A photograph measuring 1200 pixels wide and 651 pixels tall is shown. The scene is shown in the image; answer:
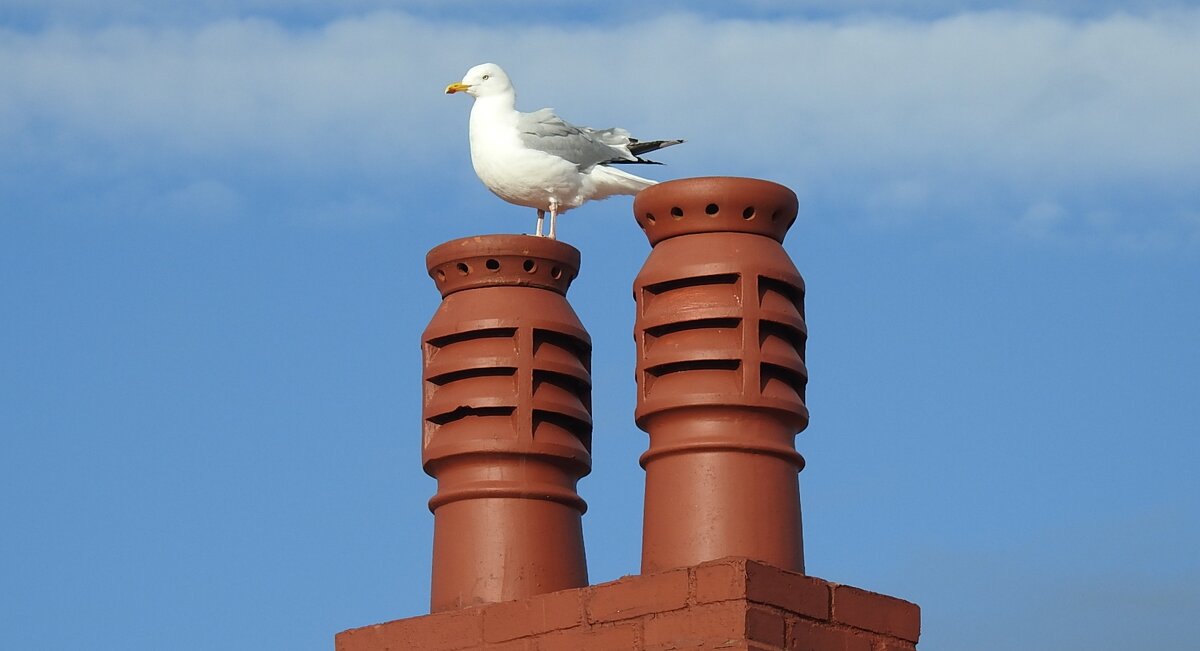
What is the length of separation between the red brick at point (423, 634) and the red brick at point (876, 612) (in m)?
1.30

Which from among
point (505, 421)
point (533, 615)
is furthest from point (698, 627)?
point (505, 421)

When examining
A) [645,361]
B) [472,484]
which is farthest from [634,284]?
[472,484]

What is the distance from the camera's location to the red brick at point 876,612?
709 centimetres

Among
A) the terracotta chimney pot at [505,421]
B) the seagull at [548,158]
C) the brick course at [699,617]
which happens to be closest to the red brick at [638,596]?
the brick course at [699,617]

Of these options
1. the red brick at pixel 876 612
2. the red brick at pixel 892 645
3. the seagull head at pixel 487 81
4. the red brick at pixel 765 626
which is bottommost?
the red brick at pixel 765 626

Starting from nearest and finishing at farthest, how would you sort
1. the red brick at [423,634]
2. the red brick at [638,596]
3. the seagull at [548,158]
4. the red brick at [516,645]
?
the red brick at [638,596] < the red brick at [516,645] < the red brick at [423,634] < the seagull at [548,158]

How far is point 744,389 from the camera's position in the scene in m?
7.56

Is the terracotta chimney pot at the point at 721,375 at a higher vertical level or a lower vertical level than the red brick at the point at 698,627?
higher

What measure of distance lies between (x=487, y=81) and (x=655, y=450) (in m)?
4.53

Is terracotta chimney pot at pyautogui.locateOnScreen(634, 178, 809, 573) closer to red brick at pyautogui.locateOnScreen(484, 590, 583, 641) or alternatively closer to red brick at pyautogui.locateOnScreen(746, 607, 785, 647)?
red brick at pyautogui.locateOnScreen(484, 590, 583, 641)

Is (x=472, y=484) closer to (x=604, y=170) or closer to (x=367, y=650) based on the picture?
(x=367, y=650)

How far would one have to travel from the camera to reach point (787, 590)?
22.5 feet

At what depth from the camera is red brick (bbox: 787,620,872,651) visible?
6.87 m

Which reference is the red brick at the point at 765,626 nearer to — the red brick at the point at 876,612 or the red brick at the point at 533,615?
the red brick at the point at 876,612
